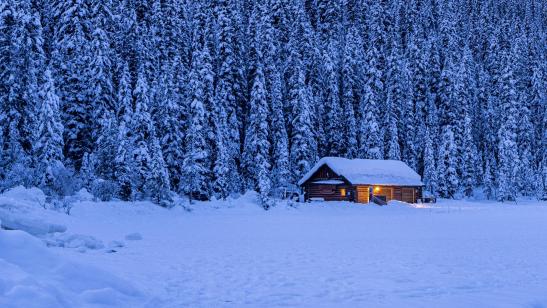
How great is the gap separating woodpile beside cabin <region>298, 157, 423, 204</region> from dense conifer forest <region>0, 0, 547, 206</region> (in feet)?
10.7

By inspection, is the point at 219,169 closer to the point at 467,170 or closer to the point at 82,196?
the point at 82,196

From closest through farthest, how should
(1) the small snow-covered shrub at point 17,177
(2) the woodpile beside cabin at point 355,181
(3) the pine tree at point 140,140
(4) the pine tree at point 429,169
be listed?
(1) the small snow-covered shrub at point 17,177, (3) the pine tree at point 140,140, (2) the woodpile beside cabin at point 355,181, (4) the pine tree at point 429,169

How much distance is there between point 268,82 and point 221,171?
16502 millimetres

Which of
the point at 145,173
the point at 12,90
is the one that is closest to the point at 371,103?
the point at 145,173

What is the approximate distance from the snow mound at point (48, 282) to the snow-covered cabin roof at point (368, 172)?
3715 cm

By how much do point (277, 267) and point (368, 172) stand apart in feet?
119

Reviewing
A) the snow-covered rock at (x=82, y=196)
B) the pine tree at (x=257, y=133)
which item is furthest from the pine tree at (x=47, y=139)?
the pine tree at (x=257, y=133)

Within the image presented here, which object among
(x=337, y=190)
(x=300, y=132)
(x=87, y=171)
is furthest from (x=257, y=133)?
(x=87, y=171)

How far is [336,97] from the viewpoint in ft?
188

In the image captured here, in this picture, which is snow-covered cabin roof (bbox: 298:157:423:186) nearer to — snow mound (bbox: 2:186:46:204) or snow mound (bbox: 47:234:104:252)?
snow mound (bbox: 2:186:46:204)

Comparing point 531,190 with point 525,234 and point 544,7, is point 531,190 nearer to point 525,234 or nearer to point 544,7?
point 525,234

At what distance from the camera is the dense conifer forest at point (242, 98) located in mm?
30000

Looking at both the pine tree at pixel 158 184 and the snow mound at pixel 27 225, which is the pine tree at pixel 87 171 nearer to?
the pine tree at pixel 158 184

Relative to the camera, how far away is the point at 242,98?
4981 cm
